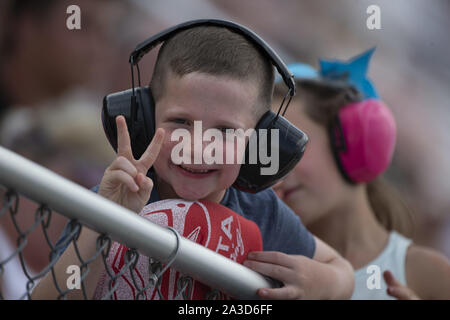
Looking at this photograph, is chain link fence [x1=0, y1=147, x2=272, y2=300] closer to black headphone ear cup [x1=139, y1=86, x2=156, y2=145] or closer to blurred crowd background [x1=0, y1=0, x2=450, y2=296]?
black headphone ear cup [x1=139, y1=86, x2=156, y2=145]

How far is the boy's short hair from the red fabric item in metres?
0.22

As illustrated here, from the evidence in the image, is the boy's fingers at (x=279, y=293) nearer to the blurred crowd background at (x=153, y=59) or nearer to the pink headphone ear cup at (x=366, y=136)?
the pink headphone ear cup at (x=366, y=136)

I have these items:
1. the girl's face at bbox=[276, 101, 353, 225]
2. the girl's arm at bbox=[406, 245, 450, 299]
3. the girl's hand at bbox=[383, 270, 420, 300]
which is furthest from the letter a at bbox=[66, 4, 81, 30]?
the girl's arm at bbox=[406, 245, 450, 299]

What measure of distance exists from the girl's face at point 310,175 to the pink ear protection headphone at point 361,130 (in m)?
0.04

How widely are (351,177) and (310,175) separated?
0.16 m

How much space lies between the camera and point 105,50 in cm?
337

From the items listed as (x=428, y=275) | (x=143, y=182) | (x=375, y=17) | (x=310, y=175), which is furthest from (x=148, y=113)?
(x=428, y=275)

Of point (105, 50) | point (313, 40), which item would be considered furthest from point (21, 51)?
point (313, 40)

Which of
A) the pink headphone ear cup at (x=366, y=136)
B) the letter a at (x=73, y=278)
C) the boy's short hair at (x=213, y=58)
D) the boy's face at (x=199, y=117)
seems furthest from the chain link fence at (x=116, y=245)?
the pink headphone ear cup at (x=366, y=136)

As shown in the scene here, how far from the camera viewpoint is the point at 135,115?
1.14 metres

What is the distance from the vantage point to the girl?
1.85 metres

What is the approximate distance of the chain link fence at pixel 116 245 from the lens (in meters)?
0.79

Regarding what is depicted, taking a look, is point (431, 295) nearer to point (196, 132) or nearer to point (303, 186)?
point (303, 186)

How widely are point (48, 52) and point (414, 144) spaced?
287 centimetres
